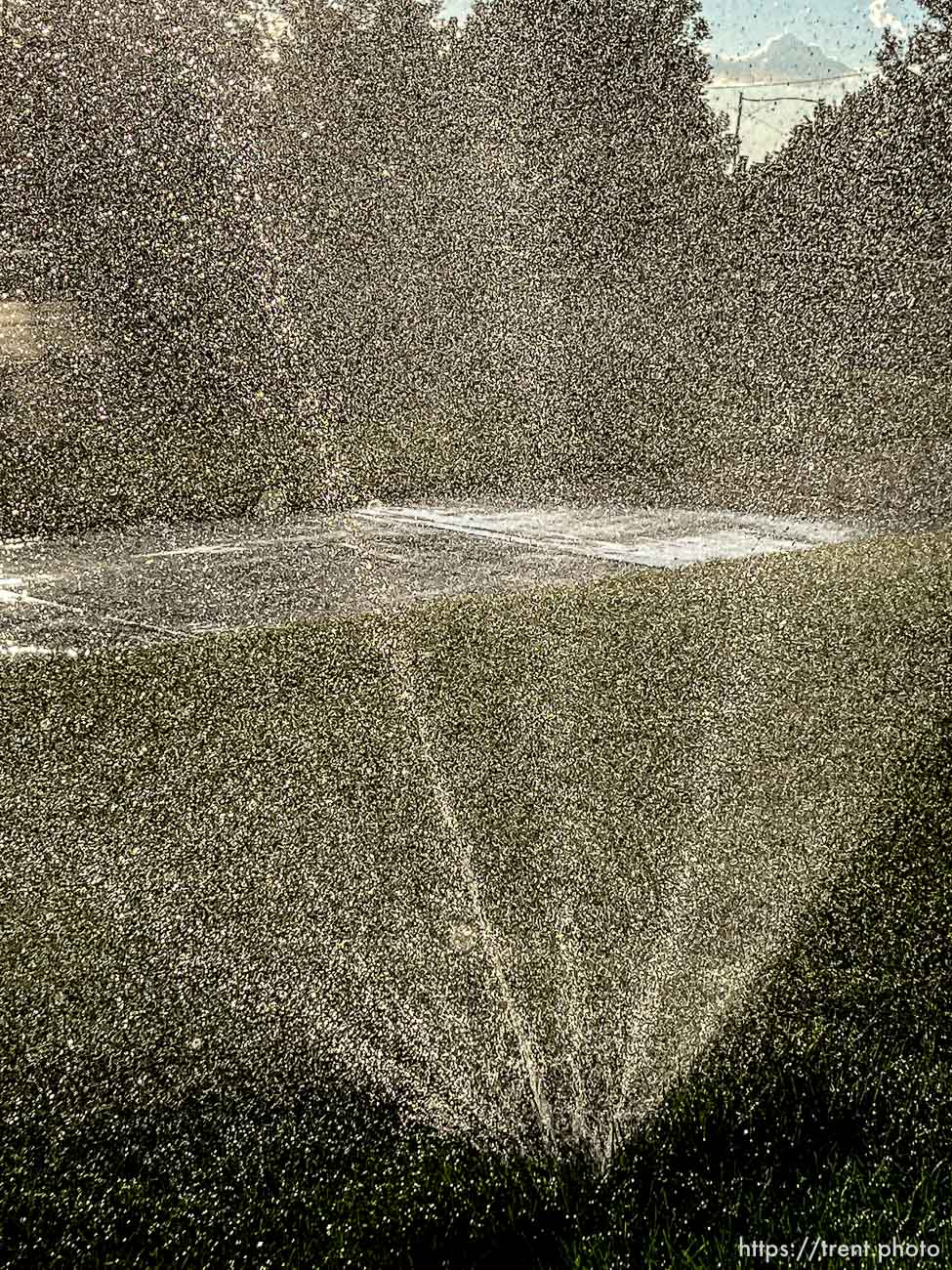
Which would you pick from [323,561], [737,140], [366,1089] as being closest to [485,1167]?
[366,1089]

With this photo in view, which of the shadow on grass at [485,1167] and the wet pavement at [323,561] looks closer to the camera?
the shadow on grass at [485,1167]

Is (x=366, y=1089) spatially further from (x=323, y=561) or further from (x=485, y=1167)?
(x=323, y=561)

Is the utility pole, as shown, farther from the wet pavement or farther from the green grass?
the green grass

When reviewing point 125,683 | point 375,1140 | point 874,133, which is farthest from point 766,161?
point 375,1140

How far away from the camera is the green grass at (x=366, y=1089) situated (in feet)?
5.03

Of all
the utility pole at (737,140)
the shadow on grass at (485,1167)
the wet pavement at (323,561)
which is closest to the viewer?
the shadow on grass at (485,1167)

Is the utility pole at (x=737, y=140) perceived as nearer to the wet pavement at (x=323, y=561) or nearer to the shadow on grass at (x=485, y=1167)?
the wet pavement at (x=323, y=561)

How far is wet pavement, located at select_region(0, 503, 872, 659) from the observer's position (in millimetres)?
5047

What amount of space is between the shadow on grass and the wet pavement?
114 inches

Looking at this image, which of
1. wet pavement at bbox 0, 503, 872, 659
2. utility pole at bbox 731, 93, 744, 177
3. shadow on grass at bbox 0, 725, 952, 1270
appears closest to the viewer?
shadow on grass at bbox 0, 725, 952, 1270

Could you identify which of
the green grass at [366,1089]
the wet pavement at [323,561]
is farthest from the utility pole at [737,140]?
the green grass at [366,1089]

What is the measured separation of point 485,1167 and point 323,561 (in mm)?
4563

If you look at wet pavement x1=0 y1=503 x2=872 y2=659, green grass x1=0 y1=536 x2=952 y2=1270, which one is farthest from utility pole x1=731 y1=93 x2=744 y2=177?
green grass x1=0 y1=536 x2=952 y2=1270

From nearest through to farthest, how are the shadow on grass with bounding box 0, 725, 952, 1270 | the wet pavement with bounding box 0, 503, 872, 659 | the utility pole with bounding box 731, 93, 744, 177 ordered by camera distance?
the shadow on grass with bounding box 0, 725, 952, 1270 → the wet pavement with bounding box 0, 503, 872, 659 → the utility pole with bounding box 731, 93, 744, 177
